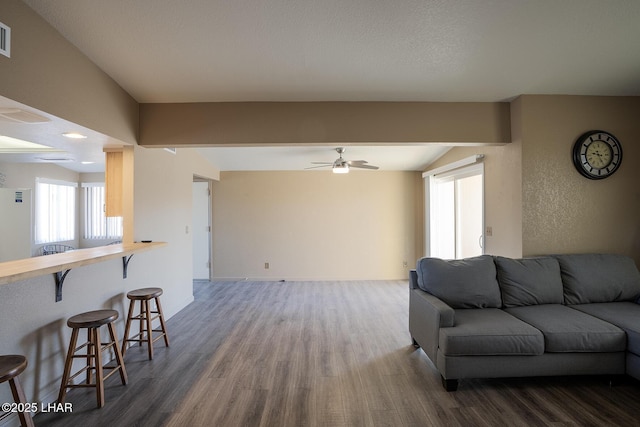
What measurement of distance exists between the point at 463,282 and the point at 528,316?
1.74ft

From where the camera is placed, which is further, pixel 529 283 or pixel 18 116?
Answer: pixel 529 283

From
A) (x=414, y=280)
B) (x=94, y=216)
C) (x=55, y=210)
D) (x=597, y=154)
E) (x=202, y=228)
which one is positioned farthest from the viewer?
(x=94, y=216)

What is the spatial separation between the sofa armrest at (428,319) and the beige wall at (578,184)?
142 centimetres

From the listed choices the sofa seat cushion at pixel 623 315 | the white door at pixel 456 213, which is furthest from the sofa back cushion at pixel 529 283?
the white door at pixel 456 213

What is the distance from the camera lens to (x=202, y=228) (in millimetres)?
6180

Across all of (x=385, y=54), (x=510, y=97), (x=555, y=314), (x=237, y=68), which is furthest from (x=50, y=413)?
(x=510, y=97)

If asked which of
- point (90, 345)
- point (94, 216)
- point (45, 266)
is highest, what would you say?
point (94, 216)

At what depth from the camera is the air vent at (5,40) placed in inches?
66.6

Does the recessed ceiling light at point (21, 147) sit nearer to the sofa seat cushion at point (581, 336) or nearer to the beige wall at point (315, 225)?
the beige wall at point (315, 225)

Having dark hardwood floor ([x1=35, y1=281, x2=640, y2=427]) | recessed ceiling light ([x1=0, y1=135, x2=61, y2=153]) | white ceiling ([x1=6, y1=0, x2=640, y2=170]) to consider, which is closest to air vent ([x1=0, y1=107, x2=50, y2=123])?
white ceiling ([x1=6, y1=0, x2=640, y2=170])

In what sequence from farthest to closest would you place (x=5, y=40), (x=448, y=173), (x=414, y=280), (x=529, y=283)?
1. (x=448, y=173)
2. (x=414, y=280)
3. (x=529, y=283)
4. (x=5, y=40)

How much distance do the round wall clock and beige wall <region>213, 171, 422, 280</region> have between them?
3.12m

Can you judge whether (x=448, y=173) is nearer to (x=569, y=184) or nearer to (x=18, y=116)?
(x=569, y=184)

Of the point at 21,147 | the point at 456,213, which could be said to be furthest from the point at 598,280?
the point at 21,147
